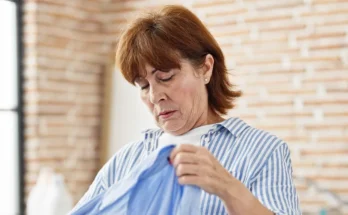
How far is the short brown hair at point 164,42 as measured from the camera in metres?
1.73

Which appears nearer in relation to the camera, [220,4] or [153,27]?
[153,27]

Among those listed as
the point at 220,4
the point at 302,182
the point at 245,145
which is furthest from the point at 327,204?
the point at 245,145

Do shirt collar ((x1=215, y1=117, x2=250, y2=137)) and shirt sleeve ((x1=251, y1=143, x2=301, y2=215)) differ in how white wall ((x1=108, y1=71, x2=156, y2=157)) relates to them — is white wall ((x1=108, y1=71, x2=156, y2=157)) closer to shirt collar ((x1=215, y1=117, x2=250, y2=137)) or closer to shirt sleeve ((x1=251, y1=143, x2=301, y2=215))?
shirt collar ((x1=215, y1=117, x2=250, y2=137))

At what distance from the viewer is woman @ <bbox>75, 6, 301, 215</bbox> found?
164 cm

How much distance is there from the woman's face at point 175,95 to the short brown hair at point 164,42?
0.02 m

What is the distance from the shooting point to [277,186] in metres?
1.60

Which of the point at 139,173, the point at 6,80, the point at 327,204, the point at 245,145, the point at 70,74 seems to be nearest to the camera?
the point at 139,173

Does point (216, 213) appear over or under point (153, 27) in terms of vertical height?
under

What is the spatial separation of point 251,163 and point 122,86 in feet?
8.97

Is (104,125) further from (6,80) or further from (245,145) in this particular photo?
(245,145)

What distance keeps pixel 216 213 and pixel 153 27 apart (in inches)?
20.8

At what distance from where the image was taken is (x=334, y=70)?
139 inches

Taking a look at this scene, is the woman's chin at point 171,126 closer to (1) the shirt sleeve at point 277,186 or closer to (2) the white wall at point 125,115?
(1) the shirt sleeve at point 277,186

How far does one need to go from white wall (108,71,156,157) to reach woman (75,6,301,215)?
7.46 ft
